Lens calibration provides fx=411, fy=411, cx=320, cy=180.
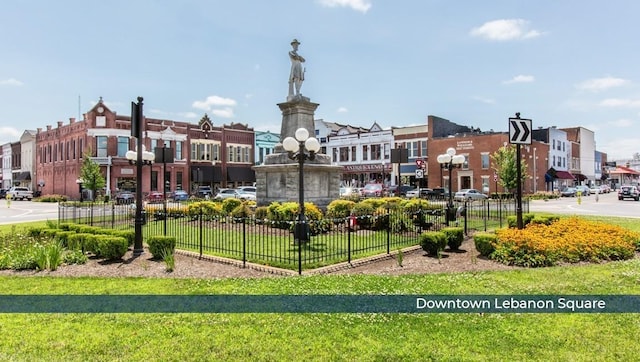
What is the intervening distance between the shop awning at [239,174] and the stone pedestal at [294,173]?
38.9 metres

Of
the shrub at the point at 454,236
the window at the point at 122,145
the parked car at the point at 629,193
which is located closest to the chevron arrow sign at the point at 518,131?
the shrub at the point at 454,236

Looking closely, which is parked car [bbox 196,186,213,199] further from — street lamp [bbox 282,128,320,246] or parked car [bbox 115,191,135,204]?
street lamp [bbox 282,128,320,246]

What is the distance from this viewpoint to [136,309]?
6.28 m

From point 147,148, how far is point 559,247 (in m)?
48.5

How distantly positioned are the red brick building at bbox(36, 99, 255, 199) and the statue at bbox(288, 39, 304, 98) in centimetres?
2595

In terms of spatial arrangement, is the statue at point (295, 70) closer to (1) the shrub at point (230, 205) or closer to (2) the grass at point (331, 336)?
(1) the shrub at point (230, 205)

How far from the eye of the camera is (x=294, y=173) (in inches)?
694

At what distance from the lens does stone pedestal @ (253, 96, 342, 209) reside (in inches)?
695

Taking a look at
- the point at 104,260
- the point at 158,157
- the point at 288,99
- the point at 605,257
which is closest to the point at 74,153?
the point at 158,157

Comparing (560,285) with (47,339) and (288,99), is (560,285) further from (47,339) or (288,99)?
(288,99)

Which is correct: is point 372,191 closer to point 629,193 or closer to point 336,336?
point 629,193

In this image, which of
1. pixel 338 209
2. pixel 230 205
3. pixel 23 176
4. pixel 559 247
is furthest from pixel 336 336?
pixel 23 176

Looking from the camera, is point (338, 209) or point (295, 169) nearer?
A: point (338, 209)

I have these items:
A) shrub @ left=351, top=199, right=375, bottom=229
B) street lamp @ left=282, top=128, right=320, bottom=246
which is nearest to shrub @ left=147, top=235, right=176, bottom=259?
street lamp @ left=282, top=128, right=320, bottom=246
